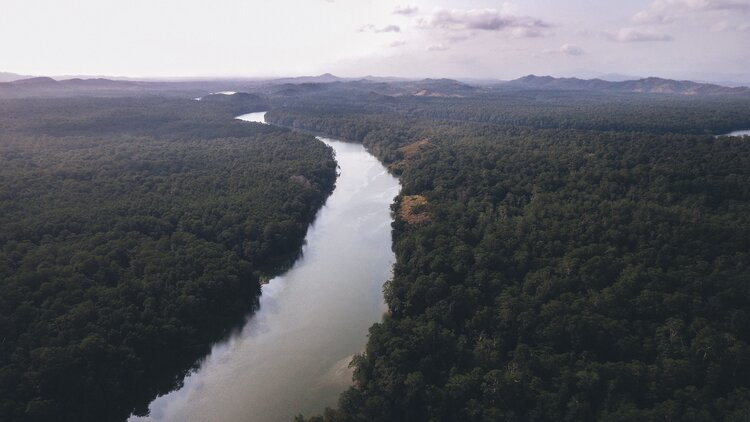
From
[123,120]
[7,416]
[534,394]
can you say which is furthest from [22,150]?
[534,394]

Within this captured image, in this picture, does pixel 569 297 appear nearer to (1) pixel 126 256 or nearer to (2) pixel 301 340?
(2) pixel 301 340

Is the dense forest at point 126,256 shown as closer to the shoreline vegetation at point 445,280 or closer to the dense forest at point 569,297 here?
the shoreline vegetation at point 445,280

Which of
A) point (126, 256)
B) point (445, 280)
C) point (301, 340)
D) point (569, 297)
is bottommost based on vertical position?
point (301, 340)

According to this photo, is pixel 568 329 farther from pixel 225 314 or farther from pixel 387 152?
pixel 387 152

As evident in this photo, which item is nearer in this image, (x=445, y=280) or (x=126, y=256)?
(x=445, y=280)

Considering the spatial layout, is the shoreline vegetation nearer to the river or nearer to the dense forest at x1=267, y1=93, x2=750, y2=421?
the dense forest at x1=267, y1=93, x2=750, y2=421

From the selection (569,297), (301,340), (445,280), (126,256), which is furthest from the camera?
(126,256)

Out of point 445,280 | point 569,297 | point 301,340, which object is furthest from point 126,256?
point 569,297
